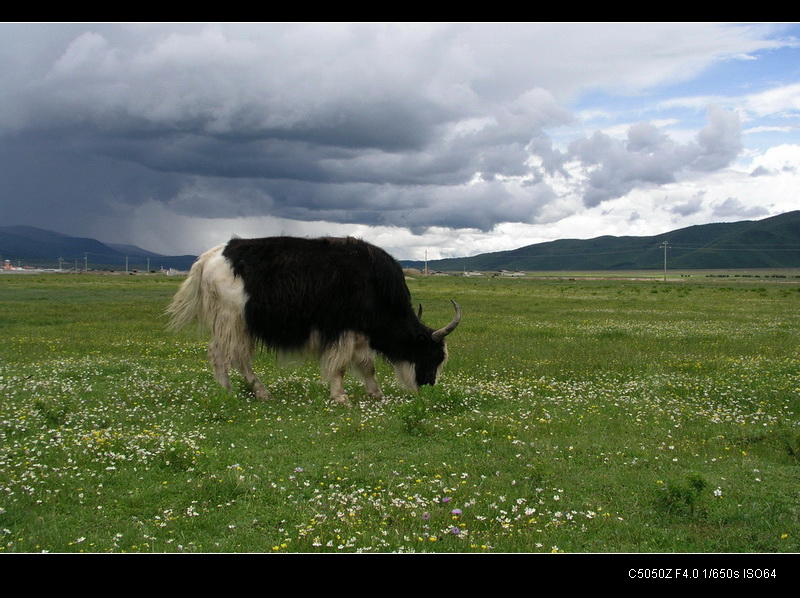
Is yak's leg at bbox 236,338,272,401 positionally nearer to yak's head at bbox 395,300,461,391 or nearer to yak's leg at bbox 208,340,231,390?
yak's leg at bbox 208,340,231,390

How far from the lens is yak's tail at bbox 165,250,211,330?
14.1 metres

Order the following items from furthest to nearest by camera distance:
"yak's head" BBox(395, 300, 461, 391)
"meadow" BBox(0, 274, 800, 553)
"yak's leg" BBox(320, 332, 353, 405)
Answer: "yak's head" BBox(395, 300, 461, 391), "yak's leg" BBox(320, 332, 353, 405), "meadow" BBox(0, 274, 800, 553)

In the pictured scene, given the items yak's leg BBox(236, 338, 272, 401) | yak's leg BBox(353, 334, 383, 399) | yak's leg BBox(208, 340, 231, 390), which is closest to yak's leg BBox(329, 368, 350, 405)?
yak's leg BBox(353, 334, 383, 399)

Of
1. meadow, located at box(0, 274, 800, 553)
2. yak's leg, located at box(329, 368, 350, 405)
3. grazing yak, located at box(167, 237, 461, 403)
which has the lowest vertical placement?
meadow, located at box(0, 274, 800, 553)

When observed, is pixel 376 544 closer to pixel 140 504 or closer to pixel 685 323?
pixel 140 504

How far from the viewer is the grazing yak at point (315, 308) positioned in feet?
44.0

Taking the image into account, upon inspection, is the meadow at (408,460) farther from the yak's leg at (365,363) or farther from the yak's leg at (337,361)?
the yak's leg at (337,361)

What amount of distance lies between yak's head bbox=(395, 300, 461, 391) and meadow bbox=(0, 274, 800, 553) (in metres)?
0.58

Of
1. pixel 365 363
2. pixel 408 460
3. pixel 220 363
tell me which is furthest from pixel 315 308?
pixel 408 460

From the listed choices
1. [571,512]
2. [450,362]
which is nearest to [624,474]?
[571,512]

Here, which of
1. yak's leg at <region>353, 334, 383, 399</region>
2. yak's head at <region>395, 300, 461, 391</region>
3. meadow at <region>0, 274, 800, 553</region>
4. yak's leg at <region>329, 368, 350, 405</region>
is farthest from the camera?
yak's head at <region>395, 300, 461, 391</region>

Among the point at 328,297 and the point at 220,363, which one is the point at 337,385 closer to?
the point at 328,297

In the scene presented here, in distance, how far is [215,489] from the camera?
25.1 ft

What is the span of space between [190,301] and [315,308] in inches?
116
